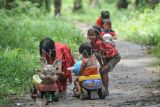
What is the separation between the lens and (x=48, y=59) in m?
10.3

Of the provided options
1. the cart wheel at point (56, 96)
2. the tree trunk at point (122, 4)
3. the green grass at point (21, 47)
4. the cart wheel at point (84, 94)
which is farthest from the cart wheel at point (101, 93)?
the tree trunk at point (122, 4)

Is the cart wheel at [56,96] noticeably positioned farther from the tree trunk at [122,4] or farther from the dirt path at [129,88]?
the tree trunk at [122,4]

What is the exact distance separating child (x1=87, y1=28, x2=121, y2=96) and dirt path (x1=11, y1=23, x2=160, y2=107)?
50 cm

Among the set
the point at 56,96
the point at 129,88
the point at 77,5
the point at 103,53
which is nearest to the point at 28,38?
the point at 129,88

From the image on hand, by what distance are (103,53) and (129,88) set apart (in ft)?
4.49

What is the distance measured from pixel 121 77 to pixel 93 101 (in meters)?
3.55

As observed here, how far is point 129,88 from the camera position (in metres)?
11.7

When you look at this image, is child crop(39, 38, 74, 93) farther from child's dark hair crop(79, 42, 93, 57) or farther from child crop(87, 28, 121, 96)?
child crop(87, 28, 121, 96)

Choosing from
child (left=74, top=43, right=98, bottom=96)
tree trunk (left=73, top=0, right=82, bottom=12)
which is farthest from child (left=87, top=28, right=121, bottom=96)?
tree trunk (left=73, top=0, right=82, bottom=12)

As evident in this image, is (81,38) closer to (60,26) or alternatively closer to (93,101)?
(60,26)

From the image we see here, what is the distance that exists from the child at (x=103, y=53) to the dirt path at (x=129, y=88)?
0.50 metres

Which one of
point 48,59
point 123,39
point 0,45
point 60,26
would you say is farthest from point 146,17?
point 48,59

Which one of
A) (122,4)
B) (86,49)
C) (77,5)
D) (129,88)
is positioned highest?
(77,5)

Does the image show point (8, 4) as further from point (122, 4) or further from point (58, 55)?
point (58, 55)
